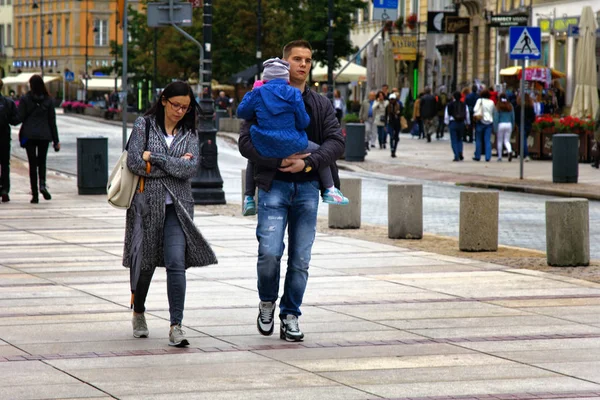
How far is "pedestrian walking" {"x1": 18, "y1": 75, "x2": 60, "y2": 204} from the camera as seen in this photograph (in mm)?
20438

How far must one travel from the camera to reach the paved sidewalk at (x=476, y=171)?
83.2 ft

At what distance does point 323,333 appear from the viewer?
9.23 meters

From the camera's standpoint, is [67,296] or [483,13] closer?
[67,296]

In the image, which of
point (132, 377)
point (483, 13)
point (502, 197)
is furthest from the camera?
point (483, 13)

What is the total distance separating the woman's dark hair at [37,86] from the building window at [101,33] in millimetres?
114123

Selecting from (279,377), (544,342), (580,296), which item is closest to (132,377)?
(279,377)

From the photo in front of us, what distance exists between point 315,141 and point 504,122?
25.2 meters

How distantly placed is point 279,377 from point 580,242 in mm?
6007

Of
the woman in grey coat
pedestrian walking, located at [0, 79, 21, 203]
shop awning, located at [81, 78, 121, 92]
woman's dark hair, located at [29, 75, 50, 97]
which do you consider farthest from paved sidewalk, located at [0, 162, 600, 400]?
shop awning, located at [81, 78, 121, 92]

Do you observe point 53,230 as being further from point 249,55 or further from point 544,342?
point 249,55

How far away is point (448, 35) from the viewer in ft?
203

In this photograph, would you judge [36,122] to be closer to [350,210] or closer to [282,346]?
[350,210]

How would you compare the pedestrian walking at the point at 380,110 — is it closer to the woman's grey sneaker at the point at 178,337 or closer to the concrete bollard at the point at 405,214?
the concrete bollard at the point at 405,214

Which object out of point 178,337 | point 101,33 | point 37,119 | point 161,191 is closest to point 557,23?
point 37,119
